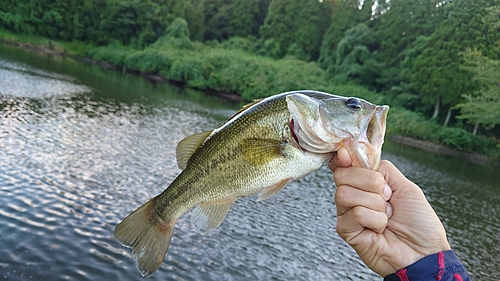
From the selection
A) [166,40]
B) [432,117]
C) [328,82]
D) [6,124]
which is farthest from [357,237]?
[166,40]

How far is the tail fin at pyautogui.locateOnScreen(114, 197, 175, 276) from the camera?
2.85 m

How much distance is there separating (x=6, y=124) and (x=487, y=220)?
2293cm

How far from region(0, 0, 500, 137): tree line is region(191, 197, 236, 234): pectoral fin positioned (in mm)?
34040

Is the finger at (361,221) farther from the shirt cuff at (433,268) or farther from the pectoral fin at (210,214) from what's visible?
the pectoral fin at (210,214)

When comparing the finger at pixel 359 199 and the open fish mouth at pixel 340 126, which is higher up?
the open fish mouth at pixel 340 126

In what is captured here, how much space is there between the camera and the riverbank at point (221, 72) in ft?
149

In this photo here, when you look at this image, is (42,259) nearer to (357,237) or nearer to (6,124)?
(357,237)

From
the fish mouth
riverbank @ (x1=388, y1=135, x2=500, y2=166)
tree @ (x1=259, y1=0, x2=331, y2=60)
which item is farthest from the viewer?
tree @ (x1=259, y1=0, x2=331, y2=60)

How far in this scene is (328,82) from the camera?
6175 centimetres

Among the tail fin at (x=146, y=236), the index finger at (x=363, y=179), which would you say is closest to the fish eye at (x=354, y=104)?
the index finger at (x=363, y=179)

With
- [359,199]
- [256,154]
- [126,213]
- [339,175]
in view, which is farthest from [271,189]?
[126,213]

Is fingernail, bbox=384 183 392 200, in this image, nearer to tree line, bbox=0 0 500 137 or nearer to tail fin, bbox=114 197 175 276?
tail fin, bbox=114 197 175 276

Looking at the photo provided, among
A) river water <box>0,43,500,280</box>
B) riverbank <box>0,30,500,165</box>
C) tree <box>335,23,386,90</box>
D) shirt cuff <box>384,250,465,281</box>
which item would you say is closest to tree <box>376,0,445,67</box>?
tree <box>335,23,386,90</box>

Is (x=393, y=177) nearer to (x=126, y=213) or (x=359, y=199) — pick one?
(x=359, y=199)
